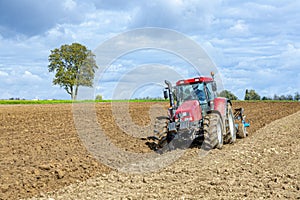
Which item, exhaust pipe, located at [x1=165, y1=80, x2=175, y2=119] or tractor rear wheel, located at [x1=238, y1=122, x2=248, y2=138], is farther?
tractor rear wheel, located at [x1=238, y1=122, x2=248, y2=138]

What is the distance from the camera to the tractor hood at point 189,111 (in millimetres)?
9828

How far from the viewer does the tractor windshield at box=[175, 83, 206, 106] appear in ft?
34.3

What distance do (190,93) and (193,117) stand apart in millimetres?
962

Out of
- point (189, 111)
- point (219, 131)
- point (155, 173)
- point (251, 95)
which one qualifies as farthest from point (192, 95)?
point (251, 95)

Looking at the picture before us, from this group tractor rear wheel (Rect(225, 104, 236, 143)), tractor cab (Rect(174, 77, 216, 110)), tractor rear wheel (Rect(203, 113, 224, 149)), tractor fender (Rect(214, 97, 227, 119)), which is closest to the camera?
tractor rear wheel (Rect(203, 113, 224, 149))

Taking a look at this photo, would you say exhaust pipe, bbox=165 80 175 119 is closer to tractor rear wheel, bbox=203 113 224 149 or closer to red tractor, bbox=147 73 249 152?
red tractor, bbox=147 73 249 152

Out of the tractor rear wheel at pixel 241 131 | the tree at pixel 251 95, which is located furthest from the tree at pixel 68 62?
the tractor rear wheel at pixel 241 131

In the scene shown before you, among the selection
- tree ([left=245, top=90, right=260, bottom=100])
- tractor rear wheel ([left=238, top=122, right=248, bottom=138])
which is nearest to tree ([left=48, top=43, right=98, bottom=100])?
tree ([left=245, top=90, right=260, bottom=100])

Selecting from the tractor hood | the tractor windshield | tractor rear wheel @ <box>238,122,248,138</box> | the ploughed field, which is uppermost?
the tractor windshield

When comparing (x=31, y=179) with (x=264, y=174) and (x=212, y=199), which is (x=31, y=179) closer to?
(x=212, y=199)

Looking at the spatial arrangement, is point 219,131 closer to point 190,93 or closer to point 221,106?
point 221,106

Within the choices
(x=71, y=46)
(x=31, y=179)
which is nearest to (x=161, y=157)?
(x=31, y=179)

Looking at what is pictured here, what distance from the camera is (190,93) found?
1055 centimetres

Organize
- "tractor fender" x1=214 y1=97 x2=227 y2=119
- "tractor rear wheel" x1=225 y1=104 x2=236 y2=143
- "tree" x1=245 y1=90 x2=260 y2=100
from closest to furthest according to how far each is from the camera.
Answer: "tractor fender" x1=214 y1=97 x2=227 y2=119 < "tractor rear wheel" x1=225 y1=104 x2=236 y2=143 < "tree" x1=245 y1=90 x2=260 y2=100
